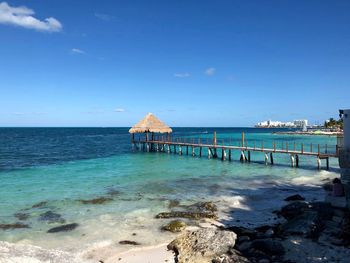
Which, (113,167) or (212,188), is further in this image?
(113,167)

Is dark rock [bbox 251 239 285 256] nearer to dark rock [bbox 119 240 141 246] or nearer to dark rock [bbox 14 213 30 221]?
dark rock [bbox 119 240 141 246]

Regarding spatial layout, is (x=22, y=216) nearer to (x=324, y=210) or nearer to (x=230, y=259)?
(x=230, y=259)

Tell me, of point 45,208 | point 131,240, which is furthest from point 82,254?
point 45,208

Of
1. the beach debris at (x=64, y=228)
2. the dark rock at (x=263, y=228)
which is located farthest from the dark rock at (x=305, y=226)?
the beach debris at (x=64, y=228)

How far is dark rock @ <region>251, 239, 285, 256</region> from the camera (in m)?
8.77

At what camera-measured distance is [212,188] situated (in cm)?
1875

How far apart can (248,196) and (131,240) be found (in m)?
7.65

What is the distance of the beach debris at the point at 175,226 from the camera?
11.3 meters

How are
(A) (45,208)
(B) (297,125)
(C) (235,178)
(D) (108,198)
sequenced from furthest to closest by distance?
1. (B) (297,125)
2. (C) (235,178)
3. (D) (108,198)
4. (A) (45,208)

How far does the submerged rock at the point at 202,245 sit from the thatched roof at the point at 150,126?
2969 cm

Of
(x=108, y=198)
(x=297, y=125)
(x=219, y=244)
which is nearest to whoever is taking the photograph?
(x=219, y=244)

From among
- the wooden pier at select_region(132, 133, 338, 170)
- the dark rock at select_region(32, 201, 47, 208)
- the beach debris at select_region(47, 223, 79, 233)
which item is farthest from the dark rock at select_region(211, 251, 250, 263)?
the wooden pier at select_region(132, 133, 338, 170)

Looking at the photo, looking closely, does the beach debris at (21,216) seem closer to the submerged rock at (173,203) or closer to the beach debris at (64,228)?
the beach debris at (64,228)

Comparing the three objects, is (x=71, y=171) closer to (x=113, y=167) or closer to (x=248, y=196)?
(x=113, y=167)
